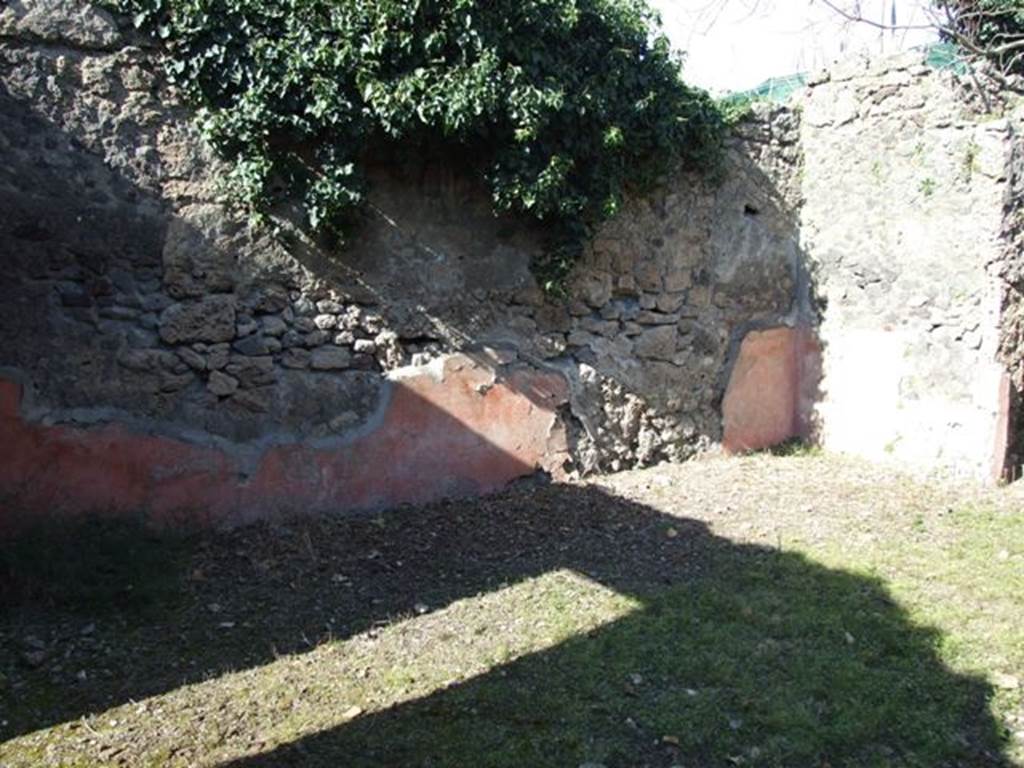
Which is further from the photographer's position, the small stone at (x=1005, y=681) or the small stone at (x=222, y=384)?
the small stone at (x=222, y=384)

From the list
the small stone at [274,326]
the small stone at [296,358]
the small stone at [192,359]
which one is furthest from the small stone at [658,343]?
the small stone at [192,359]

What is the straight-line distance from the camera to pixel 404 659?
3686mm

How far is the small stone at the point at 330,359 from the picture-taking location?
17.2 feet

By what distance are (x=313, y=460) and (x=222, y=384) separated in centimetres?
68

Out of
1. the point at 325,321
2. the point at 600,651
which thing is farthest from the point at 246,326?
the point at 600,651

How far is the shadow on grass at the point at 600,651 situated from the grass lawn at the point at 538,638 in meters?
0.01

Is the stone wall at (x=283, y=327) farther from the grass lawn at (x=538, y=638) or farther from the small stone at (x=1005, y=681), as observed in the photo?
the small stone at (x=1005, y=681)

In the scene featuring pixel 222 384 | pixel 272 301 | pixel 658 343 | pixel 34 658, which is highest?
pixel 272 301

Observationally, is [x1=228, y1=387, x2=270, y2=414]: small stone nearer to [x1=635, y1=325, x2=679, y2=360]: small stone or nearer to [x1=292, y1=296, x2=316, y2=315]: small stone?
[x1=292, y1=296, x2=316, y2=315]: small stone

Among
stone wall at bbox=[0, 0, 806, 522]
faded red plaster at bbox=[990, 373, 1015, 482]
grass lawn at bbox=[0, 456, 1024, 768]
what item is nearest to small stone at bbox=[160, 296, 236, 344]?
stone wall at bbox=[0, 0, 806, 522]

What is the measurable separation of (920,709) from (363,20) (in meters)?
4.39

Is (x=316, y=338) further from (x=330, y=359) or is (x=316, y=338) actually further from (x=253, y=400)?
(x=253, y=400)

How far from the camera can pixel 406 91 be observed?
5000mm

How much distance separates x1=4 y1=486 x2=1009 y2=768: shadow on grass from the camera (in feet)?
10.0
